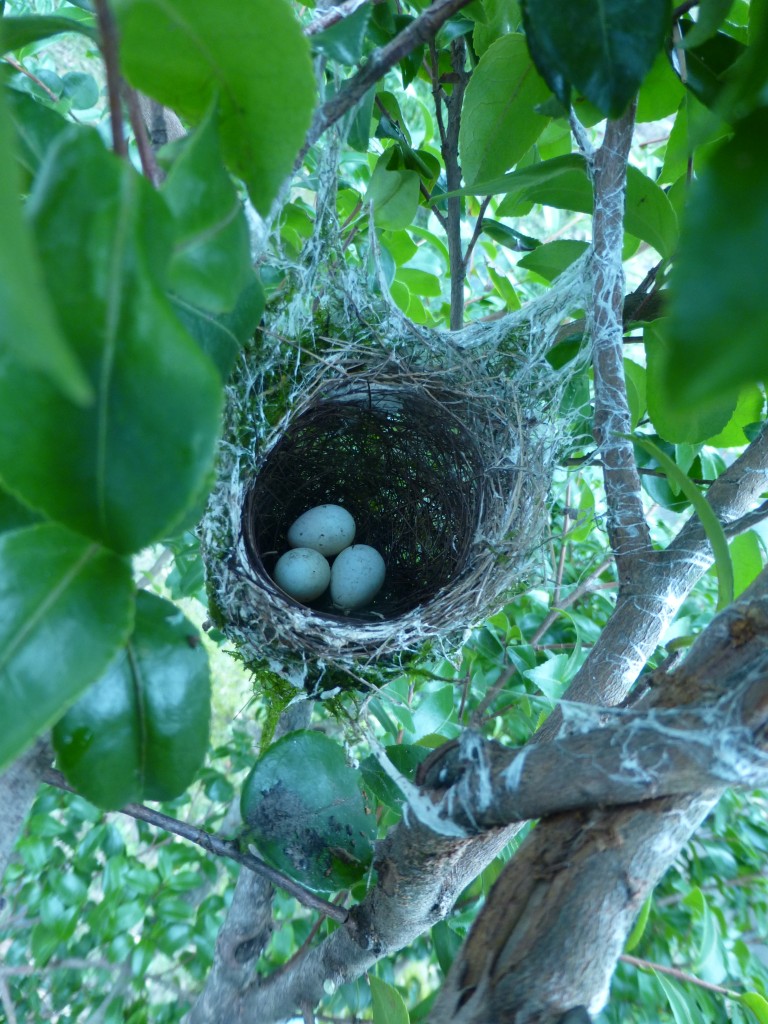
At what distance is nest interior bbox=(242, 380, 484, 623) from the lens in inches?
32.6

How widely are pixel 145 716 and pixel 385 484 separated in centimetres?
72

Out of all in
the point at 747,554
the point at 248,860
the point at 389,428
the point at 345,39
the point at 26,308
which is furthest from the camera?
the point at 389,428

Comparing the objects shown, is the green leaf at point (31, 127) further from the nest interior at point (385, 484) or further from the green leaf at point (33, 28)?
the nest interior at point (385, 484)

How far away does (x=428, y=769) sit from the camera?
1.21 ft

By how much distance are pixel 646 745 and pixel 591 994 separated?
0.10 metres

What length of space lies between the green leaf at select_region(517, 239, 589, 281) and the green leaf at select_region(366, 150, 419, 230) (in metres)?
0.13

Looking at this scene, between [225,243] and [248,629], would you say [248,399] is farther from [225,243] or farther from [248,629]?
[225,243]

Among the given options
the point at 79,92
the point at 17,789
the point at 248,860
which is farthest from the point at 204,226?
the point at 79,92

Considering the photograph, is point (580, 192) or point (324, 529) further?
point (324, 529)

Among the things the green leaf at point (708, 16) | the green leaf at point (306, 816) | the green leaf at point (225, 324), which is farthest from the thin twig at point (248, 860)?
the green leaf at point (708, 16)

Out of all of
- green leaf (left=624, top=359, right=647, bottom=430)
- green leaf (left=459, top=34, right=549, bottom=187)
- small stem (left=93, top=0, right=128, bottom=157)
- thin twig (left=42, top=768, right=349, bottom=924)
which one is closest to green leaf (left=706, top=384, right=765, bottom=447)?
green leaf (left=624, top=359, right=647, bottom=430)

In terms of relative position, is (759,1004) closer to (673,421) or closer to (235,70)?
(673,421)

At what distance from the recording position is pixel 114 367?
21 centimetres

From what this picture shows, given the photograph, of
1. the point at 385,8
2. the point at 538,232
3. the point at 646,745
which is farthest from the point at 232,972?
the point at 538,232
